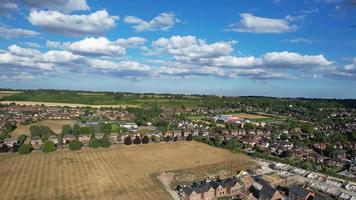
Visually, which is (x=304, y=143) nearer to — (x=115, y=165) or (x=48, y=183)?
(x=115, y=165)

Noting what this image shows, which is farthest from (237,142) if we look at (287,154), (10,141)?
(10,141)

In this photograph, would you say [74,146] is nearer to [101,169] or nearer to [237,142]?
[101,169]

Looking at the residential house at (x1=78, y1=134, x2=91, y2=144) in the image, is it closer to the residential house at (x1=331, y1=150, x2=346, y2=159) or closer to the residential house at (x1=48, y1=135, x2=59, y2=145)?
the residential house at (x1=48, y1=135, x2=59, y2=145)

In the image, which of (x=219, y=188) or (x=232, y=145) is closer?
(x=219, y=188)

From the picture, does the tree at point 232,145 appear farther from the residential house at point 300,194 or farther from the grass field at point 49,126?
the grass field at point 49,126

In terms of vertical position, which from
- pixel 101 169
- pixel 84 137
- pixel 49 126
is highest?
pixel 49 126

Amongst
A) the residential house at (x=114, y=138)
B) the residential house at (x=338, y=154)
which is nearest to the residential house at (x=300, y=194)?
the residential house at (x=338, y=154)

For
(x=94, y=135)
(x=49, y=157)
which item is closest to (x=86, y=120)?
(x=94, y=135)

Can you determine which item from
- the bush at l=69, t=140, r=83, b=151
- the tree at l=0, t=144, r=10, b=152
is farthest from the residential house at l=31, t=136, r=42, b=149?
the bush at l=69, t=140, r=83, b=151
